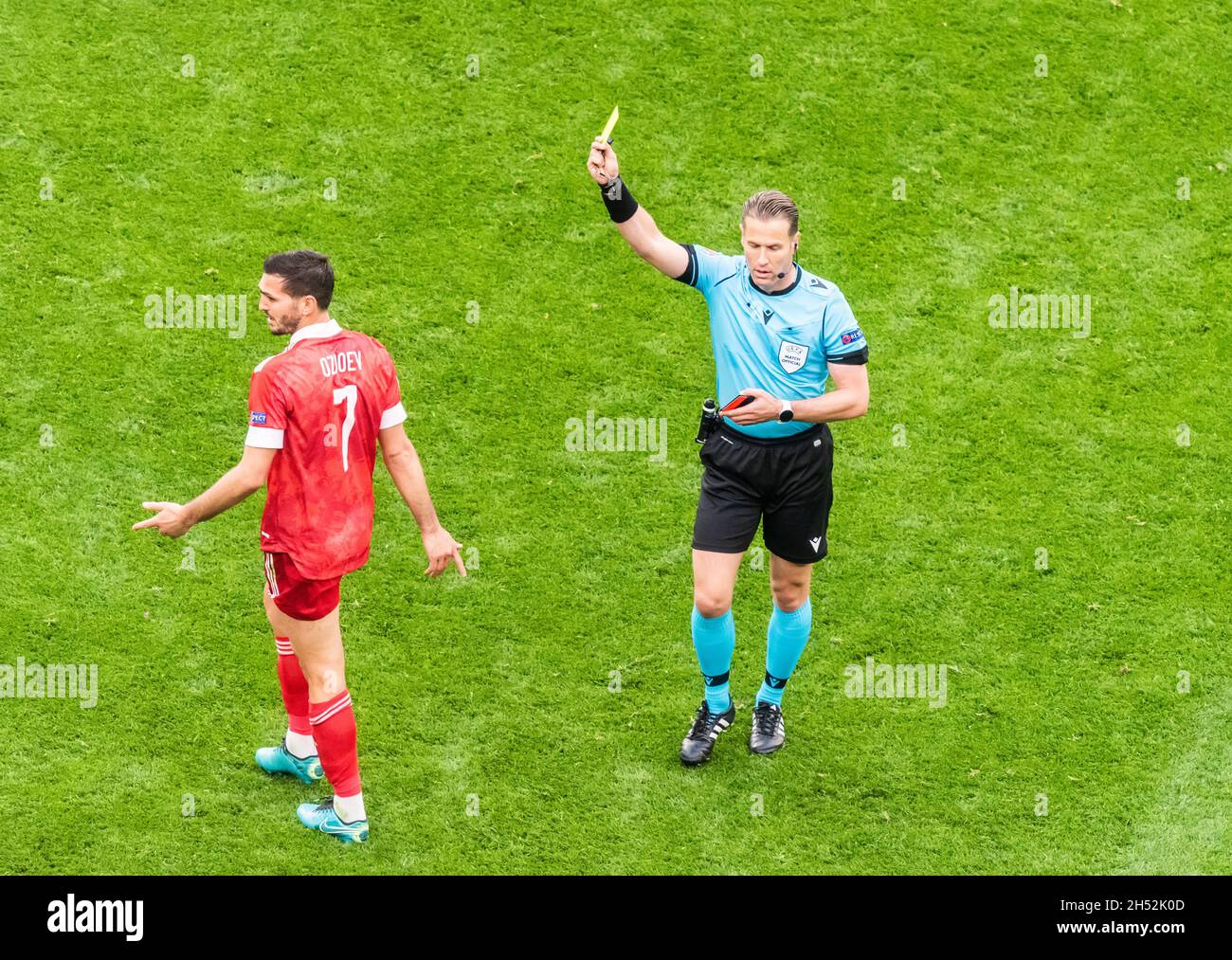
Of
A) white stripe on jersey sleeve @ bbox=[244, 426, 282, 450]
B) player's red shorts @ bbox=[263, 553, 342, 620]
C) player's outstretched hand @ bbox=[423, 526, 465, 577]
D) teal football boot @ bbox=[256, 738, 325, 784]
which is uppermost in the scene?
white stripe on jersey sleeve @ bbox=[244, 426, 282, 450]

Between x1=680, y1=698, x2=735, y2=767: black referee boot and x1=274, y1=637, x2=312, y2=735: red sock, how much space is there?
176cm

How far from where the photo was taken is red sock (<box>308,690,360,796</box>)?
723 centimetres

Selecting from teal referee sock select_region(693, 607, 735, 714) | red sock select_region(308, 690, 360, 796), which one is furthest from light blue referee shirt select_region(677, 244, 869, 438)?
red sock select_region(308, 690, 360, 796)

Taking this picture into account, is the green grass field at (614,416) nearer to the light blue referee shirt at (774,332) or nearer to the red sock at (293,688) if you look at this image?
the red sock at (293,688)

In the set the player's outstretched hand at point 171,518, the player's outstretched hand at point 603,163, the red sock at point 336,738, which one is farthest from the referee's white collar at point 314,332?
the red sock at point 336,738

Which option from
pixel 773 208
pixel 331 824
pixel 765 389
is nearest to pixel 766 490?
pixel 765 389

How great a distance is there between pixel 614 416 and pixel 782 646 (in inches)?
91.2

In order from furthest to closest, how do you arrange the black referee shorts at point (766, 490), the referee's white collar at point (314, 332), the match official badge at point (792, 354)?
the black referee shorts at point (766, 490) < the match official badge at point (792, 354) < the referee's white collar at point (314, 332)

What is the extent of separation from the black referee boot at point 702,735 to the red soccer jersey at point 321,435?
1959 mm

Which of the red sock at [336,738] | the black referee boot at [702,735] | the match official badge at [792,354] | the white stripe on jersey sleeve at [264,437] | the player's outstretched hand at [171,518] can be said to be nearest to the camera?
the player's outstretched hand at [171,518]

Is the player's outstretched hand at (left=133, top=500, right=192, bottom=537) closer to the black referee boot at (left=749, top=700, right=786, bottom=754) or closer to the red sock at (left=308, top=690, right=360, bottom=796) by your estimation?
the red sock at (left=308, top=690, right=360, bottom=796)

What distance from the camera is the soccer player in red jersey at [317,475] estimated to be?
6.74 meters

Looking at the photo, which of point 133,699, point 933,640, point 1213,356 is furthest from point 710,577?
point 1213,356

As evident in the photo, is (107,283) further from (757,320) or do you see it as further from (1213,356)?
(1213,356)
